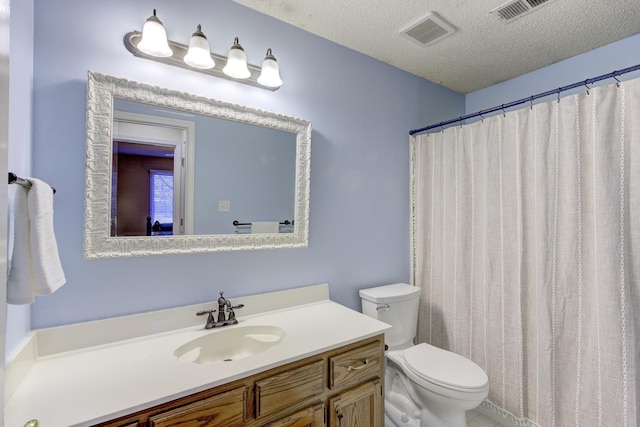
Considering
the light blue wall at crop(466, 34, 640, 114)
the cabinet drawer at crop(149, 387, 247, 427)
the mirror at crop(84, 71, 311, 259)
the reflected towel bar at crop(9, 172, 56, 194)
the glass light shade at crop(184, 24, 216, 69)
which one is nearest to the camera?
the reflected towel bar at crop(9, 172, 56, 194)

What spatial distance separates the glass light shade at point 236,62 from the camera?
4.66ft

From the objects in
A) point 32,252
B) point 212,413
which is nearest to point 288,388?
point 212,413

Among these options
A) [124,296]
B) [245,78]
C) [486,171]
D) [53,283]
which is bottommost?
[124,296]

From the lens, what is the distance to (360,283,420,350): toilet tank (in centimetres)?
189

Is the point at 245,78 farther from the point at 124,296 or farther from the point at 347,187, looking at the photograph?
the point at 124,296

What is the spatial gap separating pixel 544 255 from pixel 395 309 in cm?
89

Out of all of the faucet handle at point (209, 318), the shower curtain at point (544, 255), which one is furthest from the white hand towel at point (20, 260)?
the shower curtain at point (544, 255)

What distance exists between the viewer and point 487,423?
1908 millimetres

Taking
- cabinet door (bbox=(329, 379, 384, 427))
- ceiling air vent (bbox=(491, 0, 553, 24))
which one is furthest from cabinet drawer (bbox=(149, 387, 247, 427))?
ceiling air vent (bbox=(491, 0, 553, 24))

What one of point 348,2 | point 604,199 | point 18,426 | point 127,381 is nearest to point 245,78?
point 348,2

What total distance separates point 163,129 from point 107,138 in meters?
0.22

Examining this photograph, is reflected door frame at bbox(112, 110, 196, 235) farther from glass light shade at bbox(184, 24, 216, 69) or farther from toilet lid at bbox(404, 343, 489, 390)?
toilet lid at bbox(404, 343, 489, 390)

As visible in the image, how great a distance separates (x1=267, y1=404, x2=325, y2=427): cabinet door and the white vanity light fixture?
1493 millimetres

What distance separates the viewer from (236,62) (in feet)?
4.68
